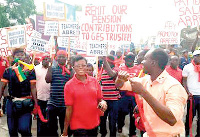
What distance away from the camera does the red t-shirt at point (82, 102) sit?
3541 mm

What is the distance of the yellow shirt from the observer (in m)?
2.13

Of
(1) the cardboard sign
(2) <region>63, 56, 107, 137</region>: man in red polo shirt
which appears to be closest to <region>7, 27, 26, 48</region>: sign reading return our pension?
(1) the cardboard sign

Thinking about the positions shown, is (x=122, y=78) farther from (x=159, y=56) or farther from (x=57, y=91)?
(x=57, y=91)

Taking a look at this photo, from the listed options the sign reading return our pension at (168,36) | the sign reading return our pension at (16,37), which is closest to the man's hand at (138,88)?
the sign reading return our pension at (16,37)

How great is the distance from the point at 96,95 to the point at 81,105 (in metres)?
0.28

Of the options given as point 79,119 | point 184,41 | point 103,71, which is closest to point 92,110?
point 79,119

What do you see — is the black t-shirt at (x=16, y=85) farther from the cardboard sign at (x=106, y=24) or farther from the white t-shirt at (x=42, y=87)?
the cardboard sign at (x=106, y=24)

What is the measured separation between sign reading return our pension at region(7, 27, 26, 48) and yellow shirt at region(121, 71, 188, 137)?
14.0 ft

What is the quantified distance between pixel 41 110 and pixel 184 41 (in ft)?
70.3

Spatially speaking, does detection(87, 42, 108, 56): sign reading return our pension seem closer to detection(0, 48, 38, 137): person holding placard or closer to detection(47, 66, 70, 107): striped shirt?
detection(47, 66, 70, 107): striped shirt

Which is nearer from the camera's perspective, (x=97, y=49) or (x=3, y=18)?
(x=97, y=49)

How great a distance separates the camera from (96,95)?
3.69 m

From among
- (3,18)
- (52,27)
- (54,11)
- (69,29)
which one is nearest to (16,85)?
(69,29)

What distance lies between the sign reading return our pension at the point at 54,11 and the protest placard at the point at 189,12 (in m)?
3.09
